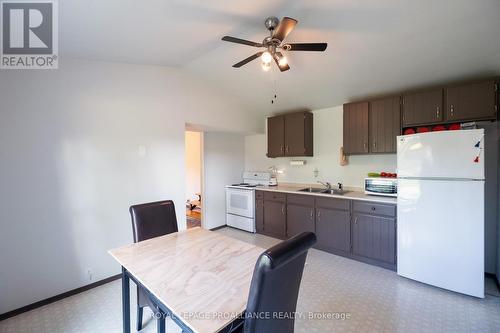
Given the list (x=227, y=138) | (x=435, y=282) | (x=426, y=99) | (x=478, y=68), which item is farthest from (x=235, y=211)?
(x=478, y=68)

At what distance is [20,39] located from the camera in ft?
5.82

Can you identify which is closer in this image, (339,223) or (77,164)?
(77,164)

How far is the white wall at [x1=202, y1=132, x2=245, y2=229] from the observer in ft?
14.3

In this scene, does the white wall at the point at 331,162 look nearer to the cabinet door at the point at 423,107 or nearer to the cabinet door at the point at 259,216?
the cabinet door at the point at 423,107

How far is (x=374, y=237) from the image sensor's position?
9.33 ft

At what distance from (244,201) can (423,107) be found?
310cm

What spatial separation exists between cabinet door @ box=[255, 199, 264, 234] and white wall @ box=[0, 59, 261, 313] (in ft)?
4.85

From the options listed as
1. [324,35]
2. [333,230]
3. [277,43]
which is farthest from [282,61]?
[333,230]

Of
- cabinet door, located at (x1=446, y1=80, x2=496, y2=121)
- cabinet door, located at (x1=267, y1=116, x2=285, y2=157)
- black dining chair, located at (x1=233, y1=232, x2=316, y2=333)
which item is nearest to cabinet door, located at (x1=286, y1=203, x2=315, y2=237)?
cabinet door, located at (x1=267, y1=116, x2=285, y2=157)

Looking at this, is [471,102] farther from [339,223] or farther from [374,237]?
[339,223]

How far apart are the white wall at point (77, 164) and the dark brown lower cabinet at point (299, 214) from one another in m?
1.73

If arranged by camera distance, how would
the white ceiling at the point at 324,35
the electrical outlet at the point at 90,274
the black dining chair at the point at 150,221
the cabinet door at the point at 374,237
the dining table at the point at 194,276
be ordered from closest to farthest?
the dining table at the point at 194,276 < the white ceiling at the point at 324,35 < the black dining chair at the point at 150,221 < the electrical outlet at the point at 90,274 < the cabinet door at the point at 374,237

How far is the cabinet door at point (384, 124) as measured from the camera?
2.91m

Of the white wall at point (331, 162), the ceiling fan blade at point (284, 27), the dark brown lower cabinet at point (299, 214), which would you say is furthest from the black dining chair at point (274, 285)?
the white wall at point (331, 162)
